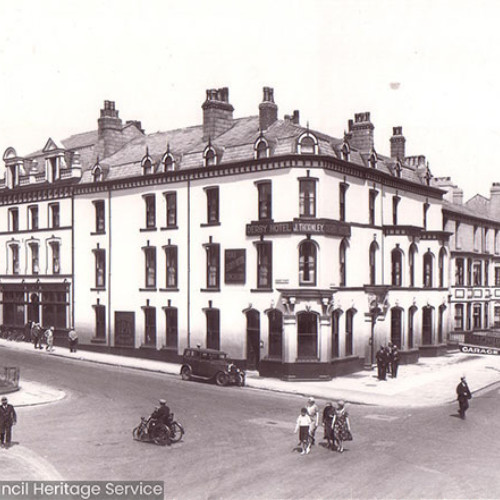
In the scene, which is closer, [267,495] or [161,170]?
[267,495]

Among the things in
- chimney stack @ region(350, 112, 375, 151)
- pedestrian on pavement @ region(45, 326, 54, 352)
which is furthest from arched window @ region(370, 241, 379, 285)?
pedestrian on pavement @ region(45, 326, 54, 352)

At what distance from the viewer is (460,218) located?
5338 cm

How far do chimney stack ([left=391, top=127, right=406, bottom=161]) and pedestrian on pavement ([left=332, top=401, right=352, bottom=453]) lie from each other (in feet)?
103

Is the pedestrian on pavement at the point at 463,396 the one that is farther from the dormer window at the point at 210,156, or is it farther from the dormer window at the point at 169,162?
the dormer window at the point at 169,162

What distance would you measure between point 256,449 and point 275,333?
15740mm

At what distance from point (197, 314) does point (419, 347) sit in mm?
15945

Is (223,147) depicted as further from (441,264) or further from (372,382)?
(441,264)

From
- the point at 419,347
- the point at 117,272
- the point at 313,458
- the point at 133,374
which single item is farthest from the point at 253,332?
the point at 313,458

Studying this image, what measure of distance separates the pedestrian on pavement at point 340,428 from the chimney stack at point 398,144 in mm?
31418

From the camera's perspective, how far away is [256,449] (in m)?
19.9

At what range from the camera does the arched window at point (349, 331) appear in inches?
1490

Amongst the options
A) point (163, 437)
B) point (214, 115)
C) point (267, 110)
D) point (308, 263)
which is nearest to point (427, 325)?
point (308, 263)

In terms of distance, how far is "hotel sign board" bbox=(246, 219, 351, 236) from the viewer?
3497 centimetres

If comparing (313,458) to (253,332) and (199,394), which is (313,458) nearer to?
(199,394)
